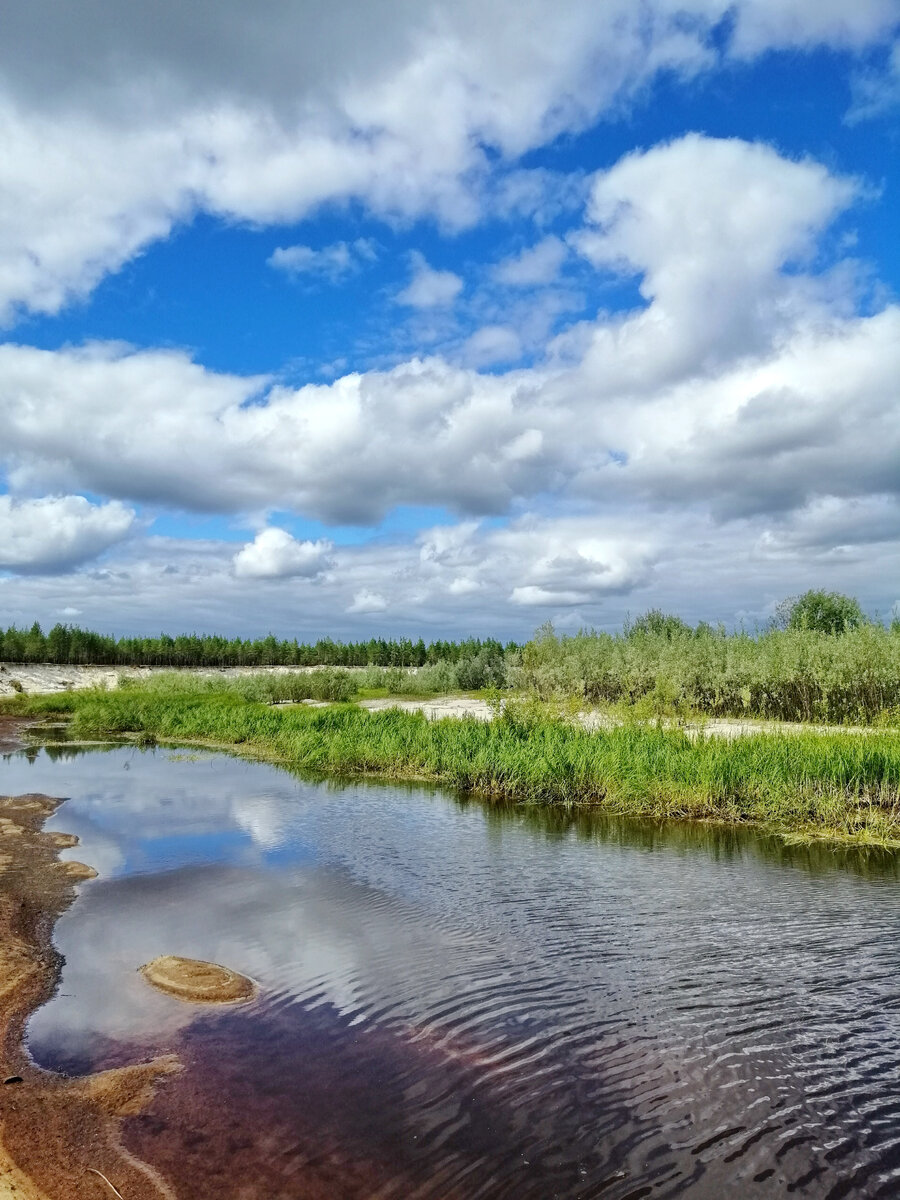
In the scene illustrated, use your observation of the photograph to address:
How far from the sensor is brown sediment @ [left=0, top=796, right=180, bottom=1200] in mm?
4156

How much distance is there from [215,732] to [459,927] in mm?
21137

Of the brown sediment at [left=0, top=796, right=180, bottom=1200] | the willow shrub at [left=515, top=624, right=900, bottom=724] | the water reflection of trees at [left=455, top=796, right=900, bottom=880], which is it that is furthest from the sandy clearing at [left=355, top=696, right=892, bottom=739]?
the brown sediment at [left=0, top=796, right=180, bottom=1200]

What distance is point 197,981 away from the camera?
22.6 feet

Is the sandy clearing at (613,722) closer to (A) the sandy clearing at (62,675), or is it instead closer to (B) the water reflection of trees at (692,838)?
(B) the water reflection of trees at (692,838)

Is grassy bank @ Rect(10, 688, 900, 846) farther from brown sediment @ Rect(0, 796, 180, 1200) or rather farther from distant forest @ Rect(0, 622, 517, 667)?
distant forest @ Rect(0, 622, 517, 667)

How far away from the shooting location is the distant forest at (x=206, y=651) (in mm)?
61438

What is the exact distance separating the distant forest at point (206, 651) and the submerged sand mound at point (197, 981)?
167 ft

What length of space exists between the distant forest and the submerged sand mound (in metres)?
50.9

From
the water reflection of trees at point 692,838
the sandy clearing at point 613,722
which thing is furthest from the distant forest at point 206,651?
the water reflection of trees at point 692,838

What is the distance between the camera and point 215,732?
28.0 meters

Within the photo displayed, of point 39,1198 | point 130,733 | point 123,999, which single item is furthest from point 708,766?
point 130,733

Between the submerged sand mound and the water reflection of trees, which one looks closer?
the submerged sand mound

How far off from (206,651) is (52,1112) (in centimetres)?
6956

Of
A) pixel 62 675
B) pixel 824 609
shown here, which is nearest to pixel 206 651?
pixel 62 675
